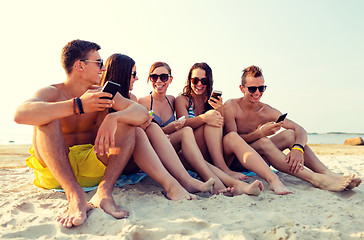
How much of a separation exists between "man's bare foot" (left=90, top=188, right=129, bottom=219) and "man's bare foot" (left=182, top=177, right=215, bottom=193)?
0.88m

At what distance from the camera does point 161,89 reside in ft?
15.4

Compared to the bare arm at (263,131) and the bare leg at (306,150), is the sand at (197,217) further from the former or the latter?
the bare arm at (263,131)

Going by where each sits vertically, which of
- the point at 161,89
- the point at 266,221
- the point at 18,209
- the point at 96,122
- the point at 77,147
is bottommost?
the point at 18,209

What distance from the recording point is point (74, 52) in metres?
3.22

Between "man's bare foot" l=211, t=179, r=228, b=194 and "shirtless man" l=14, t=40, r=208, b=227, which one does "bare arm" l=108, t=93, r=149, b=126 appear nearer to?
"shirtless man" l=14, t=40, r=208, b=227

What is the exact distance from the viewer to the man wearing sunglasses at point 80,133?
2.66 meters

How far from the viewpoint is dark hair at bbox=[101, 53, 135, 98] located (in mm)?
3631

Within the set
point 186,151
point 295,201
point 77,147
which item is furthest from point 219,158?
point 77,147

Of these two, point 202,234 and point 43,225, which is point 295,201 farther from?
point 43,225

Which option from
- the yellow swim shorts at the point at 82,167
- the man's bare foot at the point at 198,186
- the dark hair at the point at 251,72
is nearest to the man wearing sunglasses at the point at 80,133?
the yellow swim shorts at the point at 82,167

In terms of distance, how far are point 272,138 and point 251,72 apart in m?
1.06

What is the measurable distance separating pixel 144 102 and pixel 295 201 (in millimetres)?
2611

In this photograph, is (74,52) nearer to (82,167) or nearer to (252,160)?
(82,167)

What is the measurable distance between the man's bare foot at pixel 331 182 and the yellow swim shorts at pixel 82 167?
8.86ft
